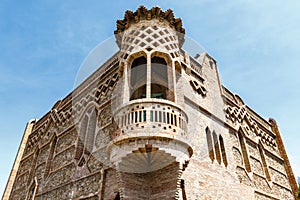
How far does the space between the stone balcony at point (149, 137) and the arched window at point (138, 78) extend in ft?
4.02

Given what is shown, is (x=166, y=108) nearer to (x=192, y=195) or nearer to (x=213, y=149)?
(x=192, y=195)

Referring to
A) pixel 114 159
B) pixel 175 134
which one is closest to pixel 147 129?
pixel 175 134

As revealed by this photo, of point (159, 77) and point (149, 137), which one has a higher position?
point (159, 77)

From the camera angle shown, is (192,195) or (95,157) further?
(95,157)

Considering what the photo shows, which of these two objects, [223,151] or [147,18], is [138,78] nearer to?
[147,18]

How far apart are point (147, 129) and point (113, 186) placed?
1.94m

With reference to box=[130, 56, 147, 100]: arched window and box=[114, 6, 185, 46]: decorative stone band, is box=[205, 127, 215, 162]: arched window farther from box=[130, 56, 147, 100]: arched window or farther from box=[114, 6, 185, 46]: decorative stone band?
box=[114, 6, 185, 46]: decorative stone band

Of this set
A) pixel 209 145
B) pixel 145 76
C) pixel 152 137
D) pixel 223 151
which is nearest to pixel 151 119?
pixel 152 137

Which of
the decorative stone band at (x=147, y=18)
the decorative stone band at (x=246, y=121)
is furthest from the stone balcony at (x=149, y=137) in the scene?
the decorative stone band at (x=246, y=121)

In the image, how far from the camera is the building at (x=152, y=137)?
5133 mm

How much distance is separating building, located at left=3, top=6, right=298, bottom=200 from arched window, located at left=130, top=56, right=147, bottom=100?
0.03 meters

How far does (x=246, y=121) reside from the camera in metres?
10.8

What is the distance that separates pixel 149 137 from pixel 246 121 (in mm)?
7538

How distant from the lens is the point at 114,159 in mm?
5027
